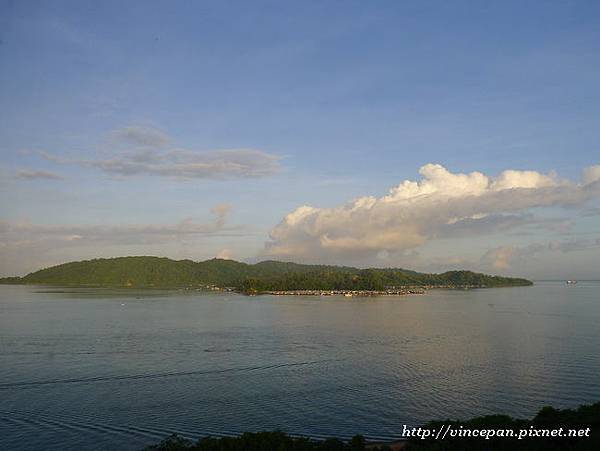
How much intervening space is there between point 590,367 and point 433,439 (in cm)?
2344

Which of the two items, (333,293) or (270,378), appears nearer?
(270,378)

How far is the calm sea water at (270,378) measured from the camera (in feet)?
71.8

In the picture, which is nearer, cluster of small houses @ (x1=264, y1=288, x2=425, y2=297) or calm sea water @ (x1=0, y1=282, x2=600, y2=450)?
calm sea water @ (x1=0, y1=282, x2=600, y2=450)

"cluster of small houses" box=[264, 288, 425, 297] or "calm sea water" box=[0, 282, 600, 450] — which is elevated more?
"cluster of small houses" box=[264, 288, 425, 297]

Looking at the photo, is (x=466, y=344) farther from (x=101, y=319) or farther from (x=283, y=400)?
(x=101, y=319)

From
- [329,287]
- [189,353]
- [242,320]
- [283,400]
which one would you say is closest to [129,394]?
[283,400]

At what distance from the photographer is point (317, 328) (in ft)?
180

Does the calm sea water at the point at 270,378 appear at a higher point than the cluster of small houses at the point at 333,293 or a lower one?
lower

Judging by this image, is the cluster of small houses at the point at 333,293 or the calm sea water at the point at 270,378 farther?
the cluster of small houses at the point at 333,293

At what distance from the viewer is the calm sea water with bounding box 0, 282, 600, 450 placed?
71.8ft

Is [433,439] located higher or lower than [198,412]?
higher

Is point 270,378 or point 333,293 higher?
point 333,293

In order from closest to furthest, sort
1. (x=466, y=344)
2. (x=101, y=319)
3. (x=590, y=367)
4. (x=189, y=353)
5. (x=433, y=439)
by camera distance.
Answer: (x=433, y=439)
(x=590, y=367)
(x=189, y=353)
(x=466, y=344)
(x=101, y=319)

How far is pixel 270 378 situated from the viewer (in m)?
30.2
